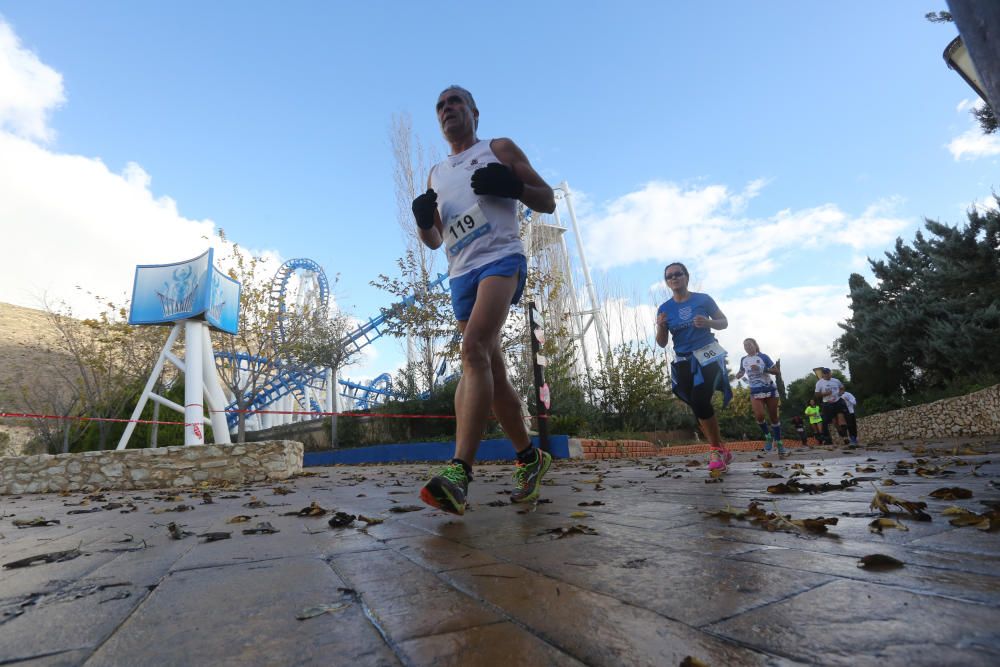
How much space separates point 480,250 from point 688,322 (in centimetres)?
263

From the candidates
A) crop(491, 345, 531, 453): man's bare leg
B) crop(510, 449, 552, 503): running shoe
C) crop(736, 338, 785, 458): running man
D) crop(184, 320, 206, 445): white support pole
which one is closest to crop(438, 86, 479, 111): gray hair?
crop(491, 345, 531, 453): man's bare leg

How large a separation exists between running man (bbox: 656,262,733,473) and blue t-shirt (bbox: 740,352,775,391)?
2.87 meters

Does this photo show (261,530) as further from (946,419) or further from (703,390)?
(946,419)

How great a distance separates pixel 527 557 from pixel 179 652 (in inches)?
31.9

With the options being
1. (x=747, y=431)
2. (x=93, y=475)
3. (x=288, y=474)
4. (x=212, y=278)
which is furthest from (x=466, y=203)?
(x=747, y=431)

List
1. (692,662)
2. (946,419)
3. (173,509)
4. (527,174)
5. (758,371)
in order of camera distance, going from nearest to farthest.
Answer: (692,662), (527,174), (173,509), (758,371), (946,419)

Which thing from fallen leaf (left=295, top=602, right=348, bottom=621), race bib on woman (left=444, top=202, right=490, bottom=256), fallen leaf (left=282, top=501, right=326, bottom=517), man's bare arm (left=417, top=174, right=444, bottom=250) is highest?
man's bare arm (left=417, top=174, right=444, bottom=250)

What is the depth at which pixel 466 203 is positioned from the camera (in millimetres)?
2811

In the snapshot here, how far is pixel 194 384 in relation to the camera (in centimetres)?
1059

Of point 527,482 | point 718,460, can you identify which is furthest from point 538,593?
point 718,460

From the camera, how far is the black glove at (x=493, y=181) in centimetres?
257

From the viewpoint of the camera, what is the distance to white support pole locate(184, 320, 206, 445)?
1038 centimetres

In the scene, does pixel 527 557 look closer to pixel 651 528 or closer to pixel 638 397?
pixel 651 528

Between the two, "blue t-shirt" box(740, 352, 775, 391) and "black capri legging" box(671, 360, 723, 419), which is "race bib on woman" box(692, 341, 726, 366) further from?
"blue t-shirt" box(740, 352, 775, 391)
